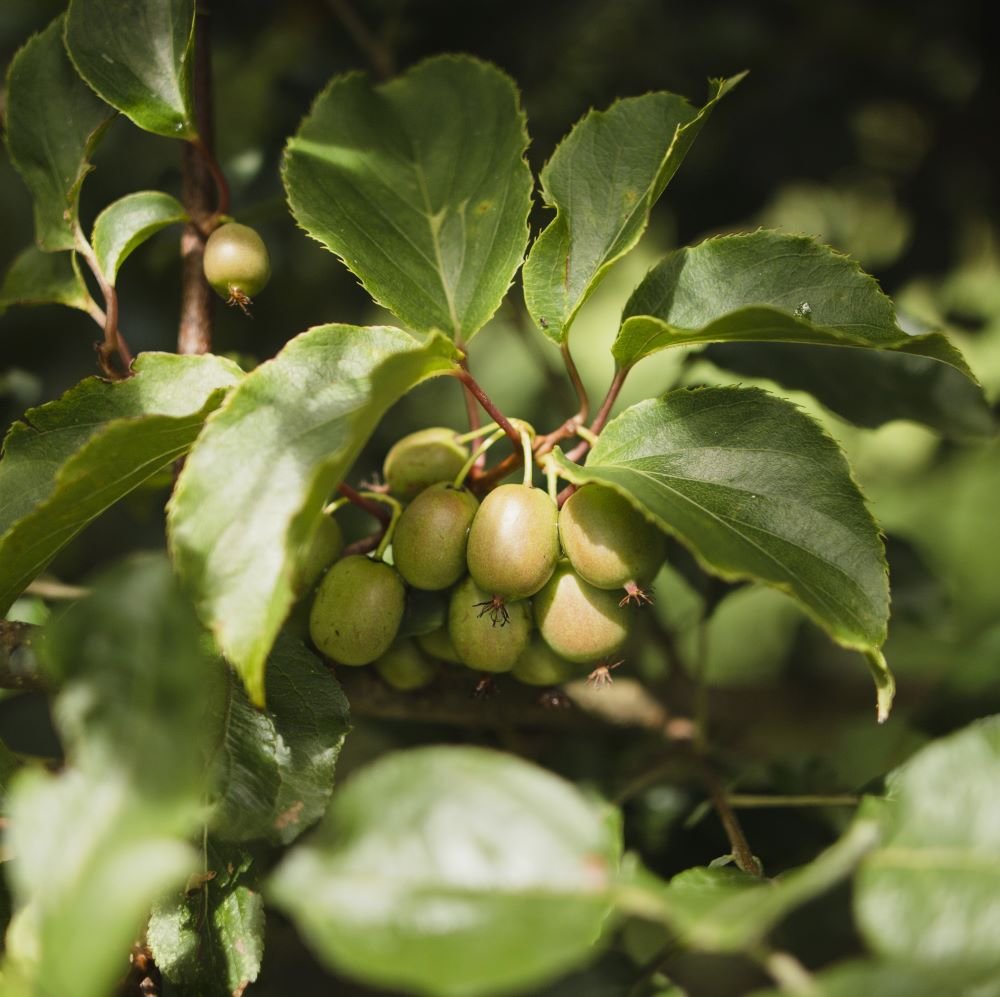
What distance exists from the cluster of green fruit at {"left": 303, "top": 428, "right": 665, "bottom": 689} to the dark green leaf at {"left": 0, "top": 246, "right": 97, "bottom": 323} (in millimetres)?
428

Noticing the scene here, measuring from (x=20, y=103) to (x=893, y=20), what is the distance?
1.84 meters

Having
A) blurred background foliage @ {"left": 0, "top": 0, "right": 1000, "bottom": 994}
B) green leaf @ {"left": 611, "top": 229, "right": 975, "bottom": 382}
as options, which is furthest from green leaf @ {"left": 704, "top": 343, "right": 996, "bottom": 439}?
green leaf @ {"left": 611, "top": 229, "right": 975, "bottom": 382}

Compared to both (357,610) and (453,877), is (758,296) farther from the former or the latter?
(453,877)

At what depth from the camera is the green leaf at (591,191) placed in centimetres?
100

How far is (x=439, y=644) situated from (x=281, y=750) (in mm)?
223

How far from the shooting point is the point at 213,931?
954 millimetres

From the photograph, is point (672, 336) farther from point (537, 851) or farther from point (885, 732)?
point (885, 732)

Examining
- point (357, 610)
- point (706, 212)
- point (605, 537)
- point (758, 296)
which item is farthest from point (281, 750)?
point (706, 212)

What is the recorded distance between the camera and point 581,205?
3.35 ft

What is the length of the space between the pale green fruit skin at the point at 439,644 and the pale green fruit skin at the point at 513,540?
0.47 ft

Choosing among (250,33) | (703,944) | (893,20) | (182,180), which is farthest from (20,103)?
(893,20)

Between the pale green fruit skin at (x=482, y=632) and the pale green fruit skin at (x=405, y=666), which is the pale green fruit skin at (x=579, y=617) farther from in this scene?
the pale green fruit skin at (x=405, y=666)

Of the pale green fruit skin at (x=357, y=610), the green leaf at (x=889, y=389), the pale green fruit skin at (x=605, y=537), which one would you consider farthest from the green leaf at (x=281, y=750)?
the green leaf at (x=889, y=389)

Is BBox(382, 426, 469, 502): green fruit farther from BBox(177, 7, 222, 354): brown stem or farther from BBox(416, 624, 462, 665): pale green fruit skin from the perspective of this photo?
BBox(177, 7, 222, 354): brown stem
